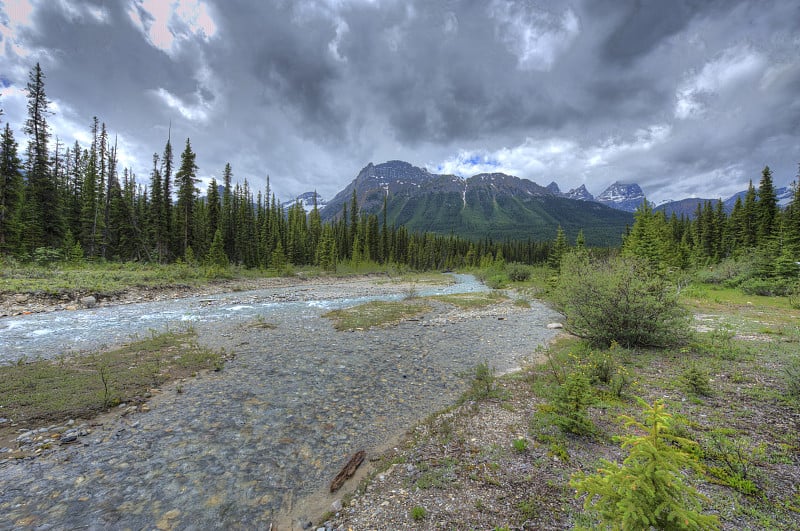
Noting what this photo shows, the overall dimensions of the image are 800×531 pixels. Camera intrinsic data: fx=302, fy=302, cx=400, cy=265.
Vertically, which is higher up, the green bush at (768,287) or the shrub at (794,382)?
the green bush at (768,287)

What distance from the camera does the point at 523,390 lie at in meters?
8.05

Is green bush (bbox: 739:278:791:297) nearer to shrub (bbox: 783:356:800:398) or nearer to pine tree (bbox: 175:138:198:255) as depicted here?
shrub (bbox: 783:356:800:398)

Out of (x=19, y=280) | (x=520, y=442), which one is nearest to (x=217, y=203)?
(x=19, y=280)

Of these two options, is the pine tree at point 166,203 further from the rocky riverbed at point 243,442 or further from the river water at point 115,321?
the rocky riverbed at point 243,442

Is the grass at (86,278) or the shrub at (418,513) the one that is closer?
the shrub at (418,513)

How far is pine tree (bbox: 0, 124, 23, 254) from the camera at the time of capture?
2678cm

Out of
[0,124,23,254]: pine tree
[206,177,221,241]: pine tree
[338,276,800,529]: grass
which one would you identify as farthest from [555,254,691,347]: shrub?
[206,177,221,241]: pine tree

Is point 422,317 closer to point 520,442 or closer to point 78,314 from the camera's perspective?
point 520,442

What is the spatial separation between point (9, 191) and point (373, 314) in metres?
35.6

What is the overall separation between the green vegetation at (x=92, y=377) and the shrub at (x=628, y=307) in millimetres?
13195

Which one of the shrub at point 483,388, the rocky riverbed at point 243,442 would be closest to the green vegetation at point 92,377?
the rocky riverbed at point 243,442

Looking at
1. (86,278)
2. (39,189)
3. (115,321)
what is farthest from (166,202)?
(115,321)

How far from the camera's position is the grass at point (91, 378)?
6.78m

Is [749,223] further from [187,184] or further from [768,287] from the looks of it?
[187,184]
